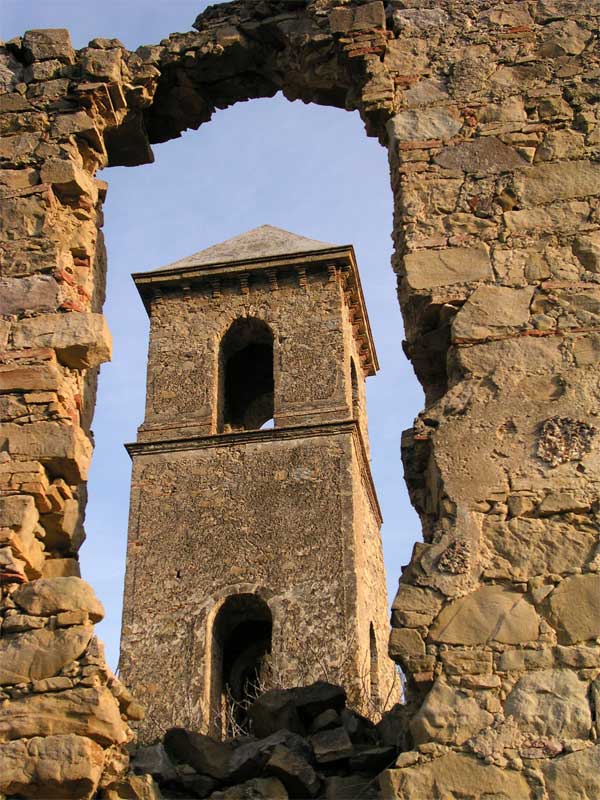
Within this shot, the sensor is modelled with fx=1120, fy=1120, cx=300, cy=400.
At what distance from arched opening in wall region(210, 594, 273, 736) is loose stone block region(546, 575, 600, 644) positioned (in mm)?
10483

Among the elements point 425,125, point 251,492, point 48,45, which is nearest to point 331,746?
point 425,125

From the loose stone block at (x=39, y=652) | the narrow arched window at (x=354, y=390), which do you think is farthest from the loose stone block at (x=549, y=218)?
the narrow arched window at (x=354, y=390)

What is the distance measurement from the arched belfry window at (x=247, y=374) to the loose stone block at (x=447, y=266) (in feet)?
43.1

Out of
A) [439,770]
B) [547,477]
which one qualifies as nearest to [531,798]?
[439,770]

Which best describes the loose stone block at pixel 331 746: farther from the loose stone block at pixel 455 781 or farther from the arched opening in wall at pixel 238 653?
the arched opening in wall at pixel 238 653

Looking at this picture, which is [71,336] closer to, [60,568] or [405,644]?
[60,568]

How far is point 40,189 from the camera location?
568cm

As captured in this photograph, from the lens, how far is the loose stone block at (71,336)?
5180 mm

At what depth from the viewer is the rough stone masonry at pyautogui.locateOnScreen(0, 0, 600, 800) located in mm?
4082

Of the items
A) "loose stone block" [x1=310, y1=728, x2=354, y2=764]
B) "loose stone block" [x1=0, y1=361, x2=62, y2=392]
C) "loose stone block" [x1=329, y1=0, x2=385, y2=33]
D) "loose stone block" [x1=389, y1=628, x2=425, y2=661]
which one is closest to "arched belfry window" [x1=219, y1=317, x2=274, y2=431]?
"loose stone block" [x1=329, y1=0, x2=385, y2=33]

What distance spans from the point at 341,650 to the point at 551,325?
1038cm

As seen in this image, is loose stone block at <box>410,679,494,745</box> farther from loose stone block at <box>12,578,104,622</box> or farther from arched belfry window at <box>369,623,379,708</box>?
arched belfry window at <box>369,623,379,708</box>

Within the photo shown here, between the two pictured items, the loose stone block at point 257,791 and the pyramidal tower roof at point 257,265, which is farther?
the pyramidal tower roof at point 257,265

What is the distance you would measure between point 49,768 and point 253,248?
1587 centimetres
